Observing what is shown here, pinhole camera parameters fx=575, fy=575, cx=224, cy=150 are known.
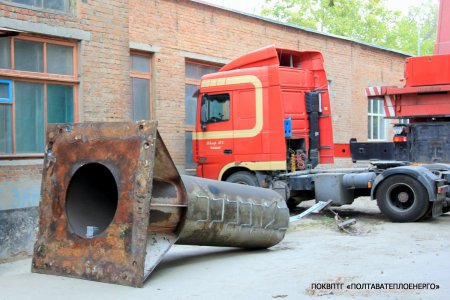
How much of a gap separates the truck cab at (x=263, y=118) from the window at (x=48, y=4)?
3822 millimetres

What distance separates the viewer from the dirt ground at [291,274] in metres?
5.49

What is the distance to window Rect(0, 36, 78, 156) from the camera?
9.20m

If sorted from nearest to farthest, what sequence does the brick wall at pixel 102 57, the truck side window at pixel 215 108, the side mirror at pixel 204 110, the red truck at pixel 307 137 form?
the brick wall at pixel 102 57, the red truck at pixel 307 137, the truck side window at pixel 215 108, the side mirror at pixel 204 110

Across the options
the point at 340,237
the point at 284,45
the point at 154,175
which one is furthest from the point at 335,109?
the point at 154,175

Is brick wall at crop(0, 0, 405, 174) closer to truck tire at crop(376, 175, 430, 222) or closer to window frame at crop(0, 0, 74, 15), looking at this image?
window frame at crop(0, 0, 74, 15)

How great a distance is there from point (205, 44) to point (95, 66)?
17.5 feet

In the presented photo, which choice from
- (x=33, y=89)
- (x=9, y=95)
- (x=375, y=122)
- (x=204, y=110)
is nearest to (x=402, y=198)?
(x=204, y=110)

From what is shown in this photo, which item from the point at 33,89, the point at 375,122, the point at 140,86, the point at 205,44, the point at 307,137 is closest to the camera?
the point at 33,89

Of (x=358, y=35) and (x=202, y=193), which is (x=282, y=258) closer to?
(x=202, y=193)

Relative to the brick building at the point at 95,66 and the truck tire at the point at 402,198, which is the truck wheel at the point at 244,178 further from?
the truck tire at the point at 402,198

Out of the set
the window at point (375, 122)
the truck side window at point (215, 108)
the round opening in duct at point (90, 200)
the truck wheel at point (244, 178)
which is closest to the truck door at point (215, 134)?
the truck side window at point (215, 108)

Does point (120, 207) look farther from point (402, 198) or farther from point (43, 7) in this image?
point (402, 198)

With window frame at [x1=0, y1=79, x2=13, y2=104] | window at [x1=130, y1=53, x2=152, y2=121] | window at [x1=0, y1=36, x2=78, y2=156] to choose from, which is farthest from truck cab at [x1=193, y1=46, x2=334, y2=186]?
window frame at [x1=0, y1=79, x2=13, y2=104]

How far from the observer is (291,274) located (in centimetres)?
634
